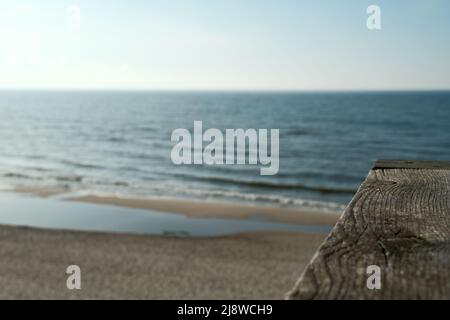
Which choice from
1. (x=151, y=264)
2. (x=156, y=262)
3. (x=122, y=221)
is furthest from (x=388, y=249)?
(x=122, y=221)

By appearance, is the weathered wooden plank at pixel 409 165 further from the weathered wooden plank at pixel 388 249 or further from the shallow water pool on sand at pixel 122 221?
the shallow water pool on sand at pixel 122 221

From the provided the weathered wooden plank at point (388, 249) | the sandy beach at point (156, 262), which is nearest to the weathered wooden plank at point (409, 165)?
the weathered wooden plank at point (388, 249)

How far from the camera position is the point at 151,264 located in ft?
38.0

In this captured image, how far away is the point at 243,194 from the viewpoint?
2075 centimetres

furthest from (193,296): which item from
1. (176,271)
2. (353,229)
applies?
(353,229)

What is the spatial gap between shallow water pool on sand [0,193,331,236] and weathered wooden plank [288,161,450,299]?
1342 centimetres

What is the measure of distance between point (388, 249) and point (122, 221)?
15.9 m

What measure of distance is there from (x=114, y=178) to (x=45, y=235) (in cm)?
1163

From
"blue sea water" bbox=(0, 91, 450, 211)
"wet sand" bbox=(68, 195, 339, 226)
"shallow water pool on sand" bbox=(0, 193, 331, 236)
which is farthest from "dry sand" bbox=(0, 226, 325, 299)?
"blue sea water" bbox=(0, 91, 450, 211)

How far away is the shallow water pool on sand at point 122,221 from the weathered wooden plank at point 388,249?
1342 centimetres

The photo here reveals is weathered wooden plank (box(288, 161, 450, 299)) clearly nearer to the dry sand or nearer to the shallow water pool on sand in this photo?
the dry sand

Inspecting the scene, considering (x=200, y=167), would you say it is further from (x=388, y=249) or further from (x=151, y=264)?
(x=388, y=249)

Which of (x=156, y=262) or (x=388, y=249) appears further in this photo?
(x=156, y=262)
